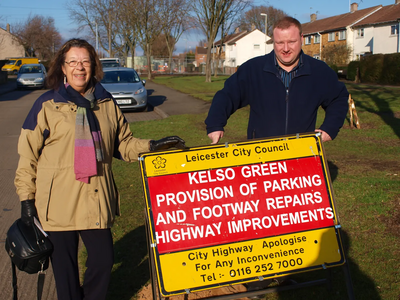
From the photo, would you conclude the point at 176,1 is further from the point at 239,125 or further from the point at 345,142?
the point at 345,142


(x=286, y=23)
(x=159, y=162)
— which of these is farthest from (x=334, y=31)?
(x=159, y=162)

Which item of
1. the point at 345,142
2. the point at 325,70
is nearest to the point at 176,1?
the point at 345,142

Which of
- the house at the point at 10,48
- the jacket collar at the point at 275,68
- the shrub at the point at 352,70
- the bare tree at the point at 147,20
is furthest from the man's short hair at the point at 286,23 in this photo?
the house at the point at 10,48

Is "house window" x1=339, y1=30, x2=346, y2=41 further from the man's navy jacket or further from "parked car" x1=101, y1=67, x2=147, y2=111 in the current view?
the man's navy jacket

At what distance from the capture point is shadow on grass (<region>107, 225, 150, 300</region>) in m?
3.67

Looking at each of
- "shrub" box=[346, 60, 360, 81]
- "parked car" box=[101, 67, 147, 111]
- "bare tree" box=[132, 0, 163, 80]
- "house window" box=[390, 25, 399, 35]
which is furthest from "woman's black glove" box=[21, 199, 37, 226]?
"house window" box=[390, 25, 399, 35]

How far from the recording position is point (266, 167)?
3.03 metres

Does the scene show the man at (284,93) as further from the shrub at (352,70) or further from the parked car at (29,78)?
the shrub at (352,70)

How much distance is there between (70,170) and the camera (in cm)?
279

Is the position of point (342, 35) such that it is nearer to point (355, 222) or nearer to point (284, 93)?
point (355, 222)

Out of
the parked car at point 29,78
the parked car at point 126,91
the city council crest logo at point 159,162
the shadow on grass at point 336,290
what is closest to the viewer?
the city council crest logo at point 159,162

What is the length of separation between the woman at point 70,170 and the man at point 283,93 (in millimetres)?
745

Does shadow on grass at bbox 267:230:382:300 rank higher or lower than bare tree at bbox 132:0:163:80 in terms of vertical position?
lower

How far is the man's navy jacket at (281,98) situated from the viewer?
11.0 feet
